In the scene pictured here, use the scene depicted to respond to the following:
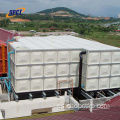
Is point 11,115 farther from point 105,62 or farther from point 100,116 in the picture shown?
point 105,62

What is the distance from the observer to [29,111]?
34.5 ft

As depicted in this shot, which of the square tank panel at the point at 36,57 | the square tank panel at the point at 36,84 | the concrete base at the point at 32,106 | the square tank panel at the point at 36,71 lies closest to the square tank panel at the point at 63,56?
the square tank panel at the point at 36,57

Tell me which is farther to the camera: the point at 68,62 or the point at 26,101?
the point at 68,62

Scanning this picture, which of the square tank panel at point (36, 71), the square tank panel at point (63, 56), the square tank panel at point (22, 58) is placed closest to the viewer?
the square tank panel at point (22, 58)

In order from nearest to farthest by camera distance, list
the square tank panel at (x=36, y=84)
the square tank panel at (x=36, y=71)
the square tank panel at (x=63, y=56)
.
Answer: the square tank panel at (x=36, y=71) → the square tank panel at (x=36, y=84) → the square tank panel at (x=63, y=56)

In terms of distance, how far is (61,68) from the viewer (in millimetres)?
11172

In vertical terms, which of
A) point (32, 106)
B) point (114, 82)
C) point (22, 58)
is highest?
point (22, 58)

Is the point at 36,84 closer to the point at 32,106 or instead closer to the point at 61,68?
the point at 32,106

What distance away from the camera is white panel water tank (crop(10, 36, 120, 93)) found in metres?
10.5

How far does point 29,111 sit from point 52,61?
2.76m

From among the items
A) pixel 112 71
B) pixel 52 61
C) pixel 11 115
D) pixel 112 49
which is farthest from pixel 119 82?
pixel 11 115

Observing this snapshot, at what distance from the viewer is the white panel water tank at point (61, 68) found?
10.5 metres

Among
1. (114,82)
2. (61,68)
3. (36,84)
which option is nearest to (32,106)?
(36,84)

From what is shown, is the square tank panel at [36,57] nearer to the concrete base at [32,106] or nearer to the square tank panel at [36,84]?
the square tank panel at [36,84]
